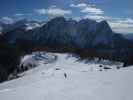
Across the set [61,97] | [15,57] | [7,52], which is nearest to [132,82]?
[61,97]

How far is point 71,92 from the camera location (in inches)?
314

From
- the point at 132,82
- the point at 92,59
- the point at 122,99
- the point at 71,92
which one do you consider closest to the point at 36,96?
the point at 71,92

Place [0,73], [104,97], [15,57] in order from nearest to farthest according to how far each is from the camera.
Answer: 1. [104,97]
2. [0,73]
3. [15,57]

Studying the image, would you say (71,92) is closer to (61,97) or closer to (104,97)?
(61,97)

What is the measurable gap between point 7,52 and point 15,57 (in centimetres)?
679

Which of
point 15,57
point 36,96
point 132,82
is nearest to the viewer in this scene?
point 36,96

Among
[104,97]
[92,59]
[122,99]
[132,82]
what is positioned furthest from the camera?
[92,59]

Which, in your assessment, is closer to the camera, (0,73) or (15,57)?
(0,73)

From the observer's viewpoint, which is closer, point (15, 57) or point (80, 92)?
point (80, 92)

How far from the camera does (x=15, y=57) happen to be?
7950 cm

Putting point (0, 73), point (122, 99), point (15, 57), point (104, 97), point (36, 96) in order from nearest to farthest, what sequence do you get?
1. point (122, 99)
2. point (104, 97)
3. point (36, 96)
4. point (0, 73)
5. point (15, 57)

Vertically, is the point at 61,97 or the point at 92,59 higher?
the point at 61,97

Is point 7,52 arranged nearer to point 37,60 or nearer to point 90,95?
point 37,60

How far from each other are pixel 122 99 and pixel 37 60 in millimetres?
71693
